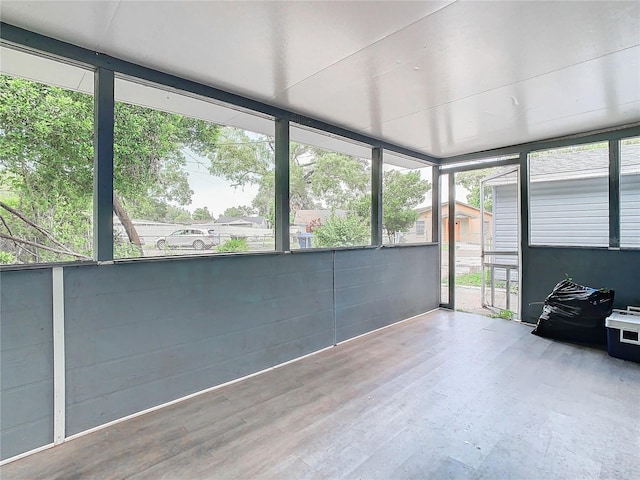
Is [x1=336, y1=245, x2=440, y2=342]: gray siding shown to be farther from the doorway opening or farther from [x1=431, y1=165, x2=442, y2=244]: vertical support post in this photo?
the doorway opening

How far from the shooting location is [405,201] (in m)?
4.96

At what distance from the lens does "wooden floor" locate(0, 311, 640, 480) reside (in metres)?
1.76

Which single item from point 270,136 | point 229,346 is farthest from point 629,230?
point 229,346

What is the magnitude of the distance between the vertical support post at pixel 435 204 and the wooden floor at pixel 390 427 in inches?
94.3

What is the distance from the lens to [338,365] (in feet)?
10.2

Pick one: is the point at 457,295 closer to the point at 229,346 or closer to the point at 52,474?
the point at 229,346

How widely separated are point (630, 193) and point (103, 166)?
5.18 meters

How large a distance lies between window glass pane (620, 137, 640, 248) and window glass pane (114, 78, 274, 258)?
399 centimetres

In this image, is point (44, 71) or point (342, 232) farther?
point (342, 232)

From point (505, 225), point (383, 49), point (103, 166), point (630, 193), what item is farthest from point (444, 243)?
point (103, 166)

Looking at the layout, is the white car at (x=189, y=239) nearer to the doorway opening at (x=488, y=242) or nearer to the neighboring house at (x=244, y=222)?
the neighboring house at (x=244, y=222)

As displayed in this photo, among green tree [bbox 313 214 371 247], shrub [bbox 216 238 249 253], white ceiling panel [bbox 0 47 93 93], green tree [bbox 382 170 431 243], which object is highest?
white ceiling panel [bbox 0 47 93 93]

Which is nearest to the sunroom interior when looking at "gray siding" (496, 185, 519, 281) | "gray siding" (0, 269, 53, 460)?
"gray siding" (0, 269, 53, 460)

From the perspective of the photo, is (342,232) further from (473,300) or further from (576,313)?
(473,300)
